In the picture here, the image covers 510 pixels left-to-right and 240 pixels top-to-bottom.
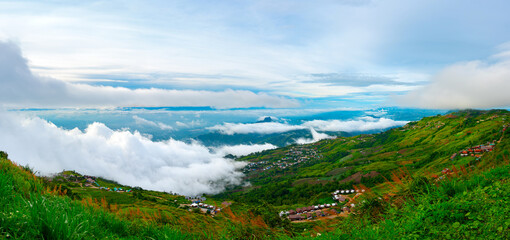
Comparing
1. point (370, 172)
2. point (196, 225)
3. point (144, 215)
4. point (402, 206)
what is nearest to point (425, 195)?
point (402, 206)

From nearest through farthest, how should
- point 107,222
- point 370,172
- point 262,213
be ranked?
1. point 107,222
2. point 262,213
3. point 370,172

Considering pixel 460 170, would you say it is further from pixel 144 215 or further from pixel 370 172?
pixel 370 172

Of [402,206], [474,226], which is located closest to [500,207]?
[474,226]

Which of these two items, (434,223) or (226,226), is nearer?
(434,223)

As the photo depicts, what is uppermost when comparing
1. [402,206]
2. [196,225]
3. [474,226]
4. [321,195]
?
[474,226]

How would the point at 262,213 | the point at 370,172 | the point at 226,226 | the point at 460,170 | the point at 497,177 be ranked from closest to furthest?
the point at 226,226 → the point at 497,177 → the point at 262,213 → the point at 460,170 → the point at 370,172

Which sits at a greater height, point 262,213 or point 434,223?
point 434,223

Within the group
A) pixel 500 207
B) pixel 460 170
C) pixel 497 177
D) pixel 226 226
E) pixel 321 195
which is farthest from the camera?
pixel 321 195

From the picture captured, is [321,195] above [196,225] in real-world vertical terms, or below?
below

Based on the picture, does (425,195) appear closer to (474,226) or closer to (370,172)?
(474,226)
